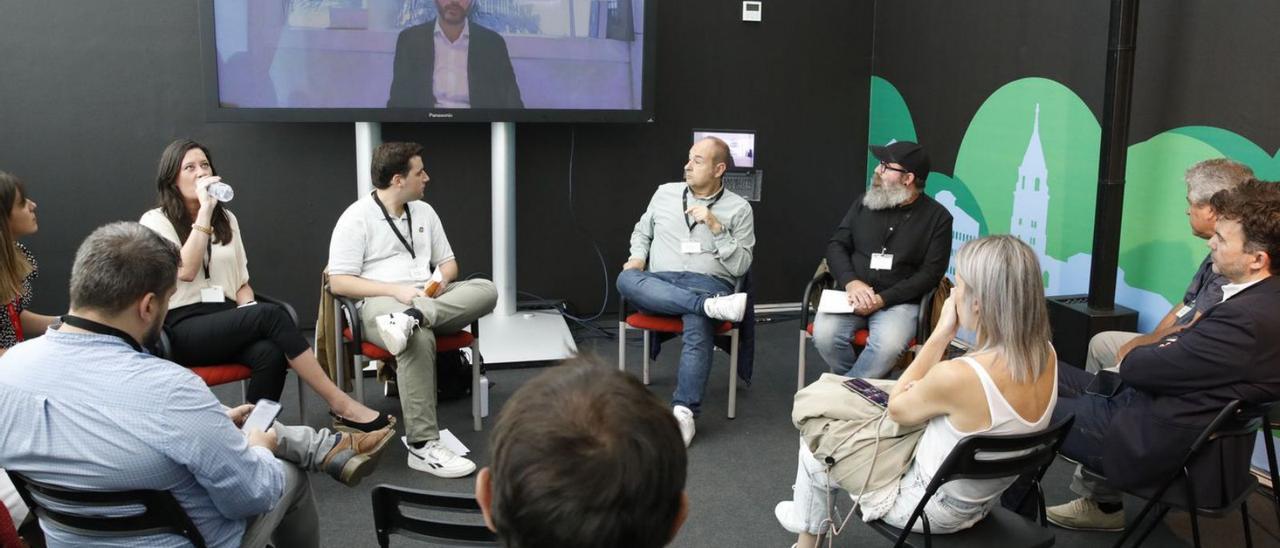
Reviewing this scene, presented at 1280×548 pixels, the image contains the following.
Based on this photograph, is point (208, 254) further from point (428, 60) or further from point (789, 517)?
point (789, 517)

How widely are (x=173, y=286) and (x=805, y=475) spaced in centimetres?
167

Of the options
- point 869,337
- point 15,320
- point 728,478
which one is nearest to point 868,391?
point 728,478

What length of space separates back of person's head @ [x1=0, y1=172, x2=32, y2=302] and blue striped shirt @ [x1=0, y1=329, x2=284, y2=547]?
1358 mm

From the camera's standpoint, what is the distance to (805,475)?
2.65 metres

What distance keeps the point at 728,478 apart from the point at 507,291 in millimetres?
2268

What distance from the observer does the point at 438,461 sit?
354cm

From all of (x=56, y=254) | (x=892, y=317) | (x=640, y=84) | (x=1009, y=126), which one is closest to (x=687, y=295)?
(x=892, y=317)

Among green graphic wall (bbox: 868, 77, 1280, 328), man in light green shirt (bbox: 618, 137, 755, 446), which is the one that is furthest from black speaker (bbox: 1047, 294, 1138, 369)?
man in light green shirt (bbox: 618, 137, 755, 446)

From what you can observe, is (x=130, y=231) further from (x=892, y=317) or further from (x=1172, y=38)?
(x=1172, y=38)

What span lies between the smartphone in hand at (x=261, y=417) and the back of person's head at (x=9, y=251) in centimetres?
128

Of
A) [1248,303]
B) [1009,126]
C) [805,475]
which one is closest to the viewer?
[1248,303]

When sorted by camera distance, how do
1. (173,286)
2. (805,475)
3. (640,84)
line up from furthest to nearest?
(640,84), (805,475), (173,286)

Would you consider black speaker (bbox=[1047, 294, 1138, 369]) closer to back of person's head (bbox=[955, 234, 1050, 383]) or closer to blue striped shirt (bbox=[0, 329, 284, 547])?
back of person's head (bbox=[955, 234, 1050, 383])

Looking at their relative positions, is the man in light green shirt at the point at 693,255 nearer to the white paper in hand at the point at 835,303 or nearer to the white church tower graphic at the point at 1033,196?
the white paper in hand at the point at 835,303
